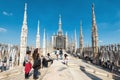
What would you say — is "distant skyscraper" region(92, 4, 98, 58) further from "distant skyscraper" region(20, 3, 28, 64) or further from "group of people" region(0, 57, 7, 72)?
"group of people" region(0, 57, 7, 72)

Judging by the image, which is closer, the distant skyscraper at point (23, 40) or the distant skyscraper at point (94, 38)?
the distant skyscraper at point (23, 40)

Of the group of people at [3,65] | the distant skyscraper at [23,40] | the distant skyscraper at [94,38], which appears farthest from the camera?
the distant skyscraper at [94,38]

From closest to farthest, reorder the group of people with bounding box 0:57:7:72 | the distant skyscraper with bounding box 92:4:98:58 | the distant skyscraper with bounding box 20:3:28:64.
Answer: the group of people with bounding box 0:57:7:72, the distant skyscraper with bounding box 20:3:28:64, the distant skyscraper with bounding box 92:4:98:58

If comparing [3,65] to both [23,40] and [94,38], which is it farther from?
[94,38]

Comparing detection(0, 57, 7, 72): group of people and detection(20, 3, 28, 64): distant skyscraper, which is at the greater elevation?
detection(20, 3, 28, 64): distant skyscraper

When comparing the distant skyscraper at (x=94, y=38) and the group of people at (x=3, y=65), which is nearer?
the group of people at (x=3, y=65)

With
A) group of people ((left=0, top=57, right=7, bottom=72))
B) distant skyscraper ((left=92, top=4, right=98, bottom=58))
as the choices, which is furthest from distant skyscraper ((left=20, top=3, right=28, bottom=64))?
distant skyscraper ((left=92, top=4, right=98, bottom=58))

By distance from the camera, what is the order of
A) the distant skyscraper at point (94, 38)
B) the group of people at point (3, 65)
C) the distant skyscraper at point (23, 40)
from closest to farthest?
the group of people at point (3, 65) → the distant skyscraper at point (23, 40) → the distant skyscraper at point (94, 38)

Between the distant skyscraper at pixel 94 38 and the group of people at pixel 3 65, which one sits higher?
the distant skyscraper at pixel 94 38

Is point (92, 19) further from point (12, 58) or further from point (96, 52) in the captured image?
point (12, 58)

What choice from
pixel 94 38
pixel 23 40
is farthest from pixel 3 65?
pixel 94 38

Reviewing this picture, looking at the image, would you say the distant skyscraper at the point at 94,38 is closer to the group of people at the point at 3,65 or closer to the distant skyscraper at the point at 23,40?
the distant skyscraper at the point at 23,40

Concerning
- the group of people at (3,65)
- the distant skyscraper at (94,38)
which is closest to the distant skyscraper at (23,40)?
the group of people at (3,65)

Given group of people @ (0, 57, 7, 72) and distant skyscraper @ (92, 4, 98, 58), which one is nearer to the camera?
group of people @ (0, 57, 7, 72)
